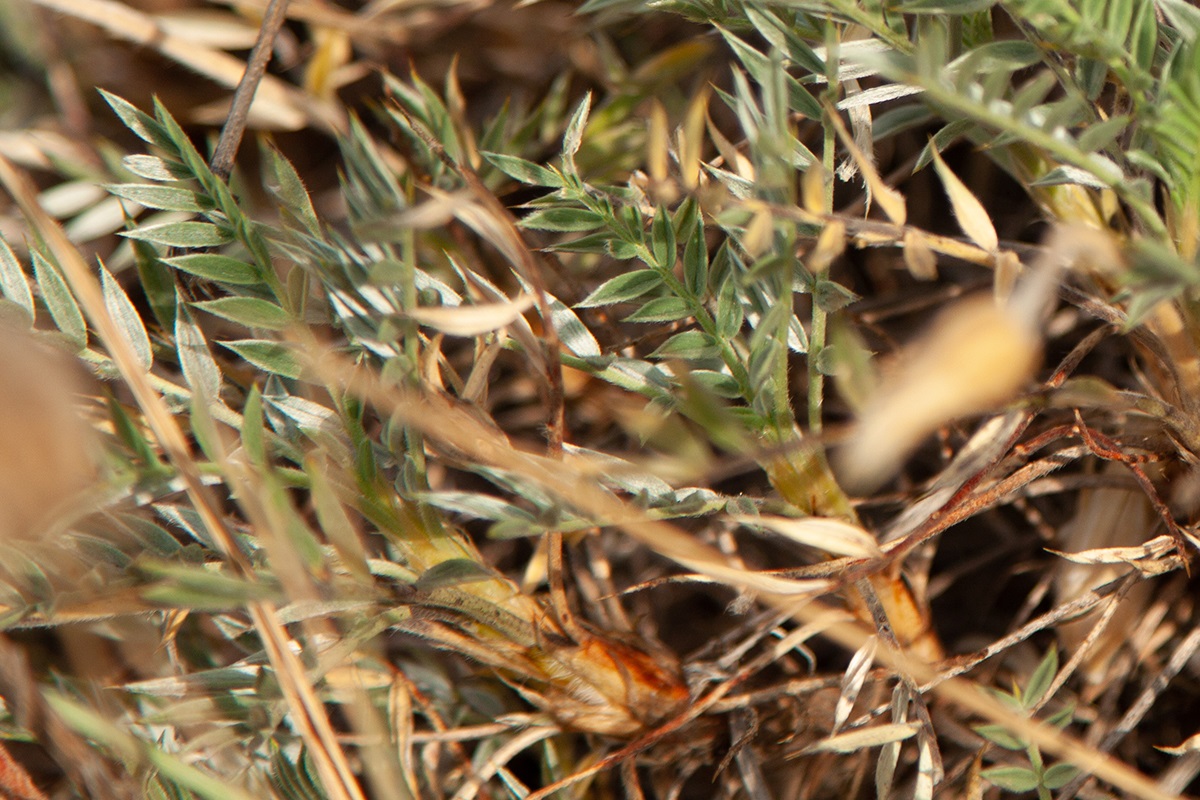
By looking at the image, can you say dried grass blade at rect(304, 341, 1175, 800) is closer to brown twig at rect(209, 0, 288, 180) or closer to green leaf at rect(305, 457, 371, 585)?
green leaf at rect(305, 457, 371, 585)

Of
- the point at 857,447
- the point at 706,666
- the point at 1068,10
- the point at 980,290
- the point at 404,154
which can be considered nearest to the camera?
the point at 857,447

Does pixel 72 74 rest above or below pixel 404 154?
above

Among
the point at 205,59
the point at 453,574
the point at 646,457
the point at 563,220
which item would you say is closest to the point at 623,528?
the point at 453,574

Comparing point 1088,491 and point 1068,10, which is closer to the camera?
point 1068,10

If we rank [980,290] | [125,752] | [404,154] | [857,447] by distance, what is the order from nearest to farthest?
1. [857,447]
2. [125,752]
3. [980,290]
4. [404,154]

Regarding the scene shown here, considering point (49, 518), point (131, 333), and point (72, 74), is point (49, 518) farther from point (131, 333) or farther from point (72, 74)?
point (72, 74)

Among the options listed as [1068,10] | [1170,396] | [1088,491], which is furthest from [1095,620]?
[1068,10]

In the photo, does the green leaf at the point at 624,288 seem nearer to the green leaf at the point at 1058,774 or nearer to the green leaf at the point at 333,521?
the green leaf at the point at 333,521
